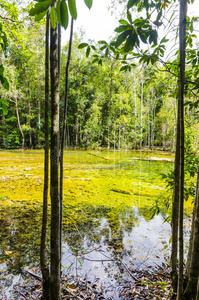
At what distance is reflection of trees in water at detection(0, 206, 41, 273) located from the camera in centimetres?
245

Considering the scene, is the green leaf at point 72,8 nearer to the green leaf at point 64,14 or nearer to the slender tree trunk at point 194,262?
→ the green leaf at point 64,14

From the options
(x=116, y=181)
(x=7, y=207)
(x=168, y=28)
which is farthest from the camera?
(x=116, y=181)

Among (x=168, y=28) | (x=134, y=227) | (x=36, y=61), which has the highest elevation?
(x=36, y=61)

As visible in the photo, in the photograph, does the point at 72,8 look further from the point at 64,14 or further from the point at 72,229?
the point at 72,229

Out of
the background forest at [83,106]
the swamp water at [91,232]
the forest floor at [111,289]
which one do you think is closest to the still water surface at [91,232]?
the swamp water at [91,232]

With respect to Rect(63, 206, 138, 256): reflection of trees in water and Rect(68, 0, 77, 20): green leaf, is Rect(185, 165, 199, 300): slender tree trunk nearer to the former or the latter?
Rect(68, 0, 77, 20): green leaf

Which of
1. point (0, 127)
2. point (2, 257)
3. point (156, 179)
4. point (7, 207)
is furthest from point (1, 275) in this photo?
point (0, 127)

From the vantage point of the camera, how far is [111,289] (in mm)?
2014

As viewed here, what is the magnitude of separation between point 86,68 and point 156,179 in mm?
18787

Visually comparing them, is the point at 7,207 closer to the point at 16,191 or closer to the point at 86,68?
the point at 16,191

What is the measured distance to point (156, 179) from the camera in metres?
7.35

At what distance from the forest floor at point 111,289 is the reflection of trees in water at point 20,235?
1.57 ft

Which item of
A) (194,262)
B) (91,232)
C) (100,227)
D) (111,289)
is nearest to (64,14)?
(194,262)

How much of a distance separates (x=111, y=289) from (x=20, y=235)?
1.82 metres
